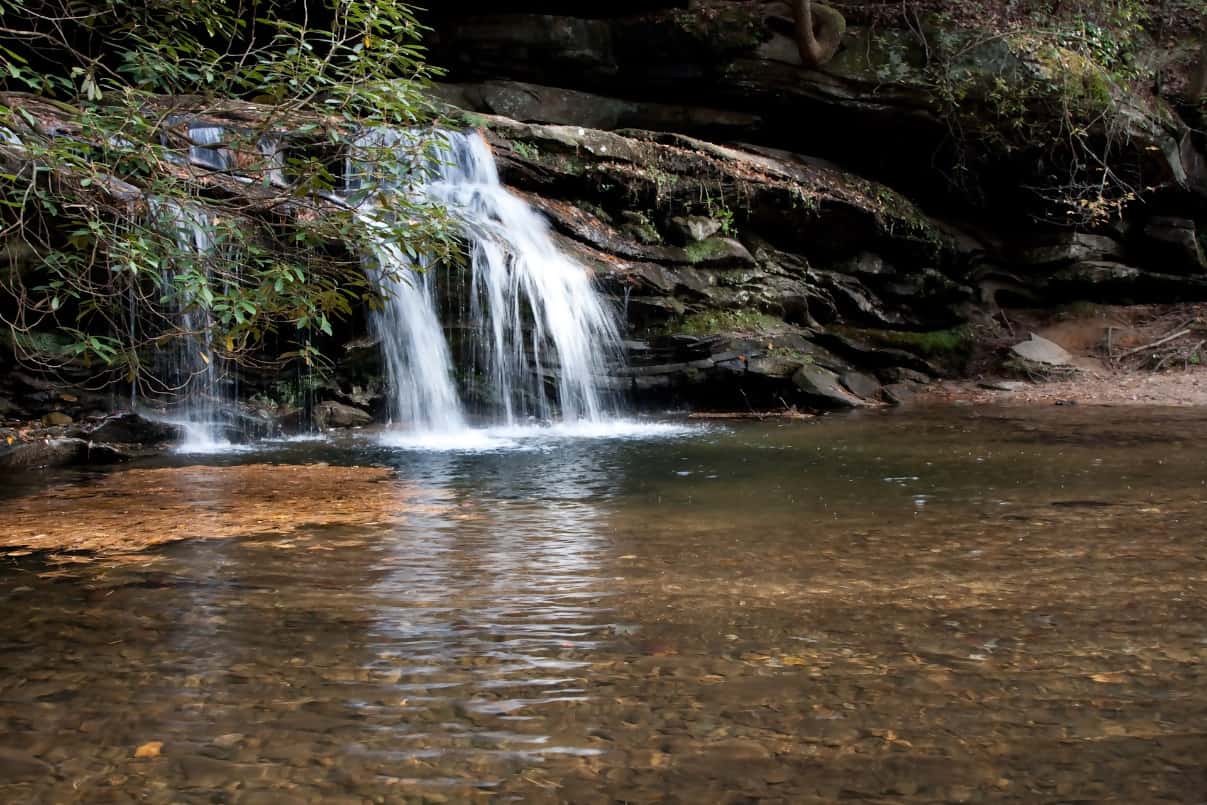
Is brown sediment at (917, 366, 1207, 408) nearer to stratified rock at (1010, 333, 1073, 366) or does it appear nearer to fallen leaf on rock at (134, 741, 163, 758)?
stratified rock at (1010, 333, 1073, 366)

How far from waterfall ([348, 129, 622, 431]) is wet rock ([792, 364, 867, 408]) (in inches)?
98.1

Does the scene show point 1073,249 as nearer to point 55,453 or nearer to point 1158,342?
point 1158,342

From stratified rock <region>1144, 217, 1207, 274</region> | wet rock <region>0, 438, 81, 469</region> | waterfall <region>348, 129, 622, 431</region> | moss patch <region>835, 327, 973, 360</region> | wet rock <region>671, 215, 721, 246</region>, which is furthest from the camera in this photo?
stratified rock <region>1144, 217, 1207, 274</region>

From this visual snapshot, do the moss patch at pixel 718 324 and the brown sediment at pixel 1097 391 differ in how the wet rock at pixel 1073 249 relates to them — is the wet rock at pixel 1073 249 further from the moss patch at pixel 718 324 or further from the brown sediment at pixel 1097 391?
the moss patch at pixel 718 324

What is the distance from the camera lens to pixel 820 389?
477 inches

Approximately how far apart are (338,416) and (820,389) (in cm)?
620

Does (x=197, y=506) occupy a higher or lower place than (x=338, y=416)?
lower

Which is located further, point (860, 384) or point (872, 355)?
point (872, 355)

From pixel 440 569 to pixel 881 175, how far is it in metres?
14.8

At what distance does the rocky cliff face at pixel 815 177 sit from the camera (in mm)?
12352

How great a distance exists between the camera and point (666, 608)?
3.44m

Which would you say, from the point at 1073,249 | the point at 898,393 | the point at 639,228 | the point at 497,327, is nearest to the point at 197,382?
the point at 497,327

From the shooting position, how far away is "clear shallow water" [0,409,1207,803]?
218cm

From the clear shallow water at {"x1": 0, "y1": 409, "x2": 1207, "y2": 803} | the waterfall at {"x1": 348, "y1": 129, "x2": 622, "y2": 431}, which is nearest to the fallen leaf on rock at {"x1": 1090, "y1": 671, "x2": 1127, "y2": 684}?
the clear shallow water at {"x1": 0, "y1": 409, "x2": 1207, "y2": 803}
